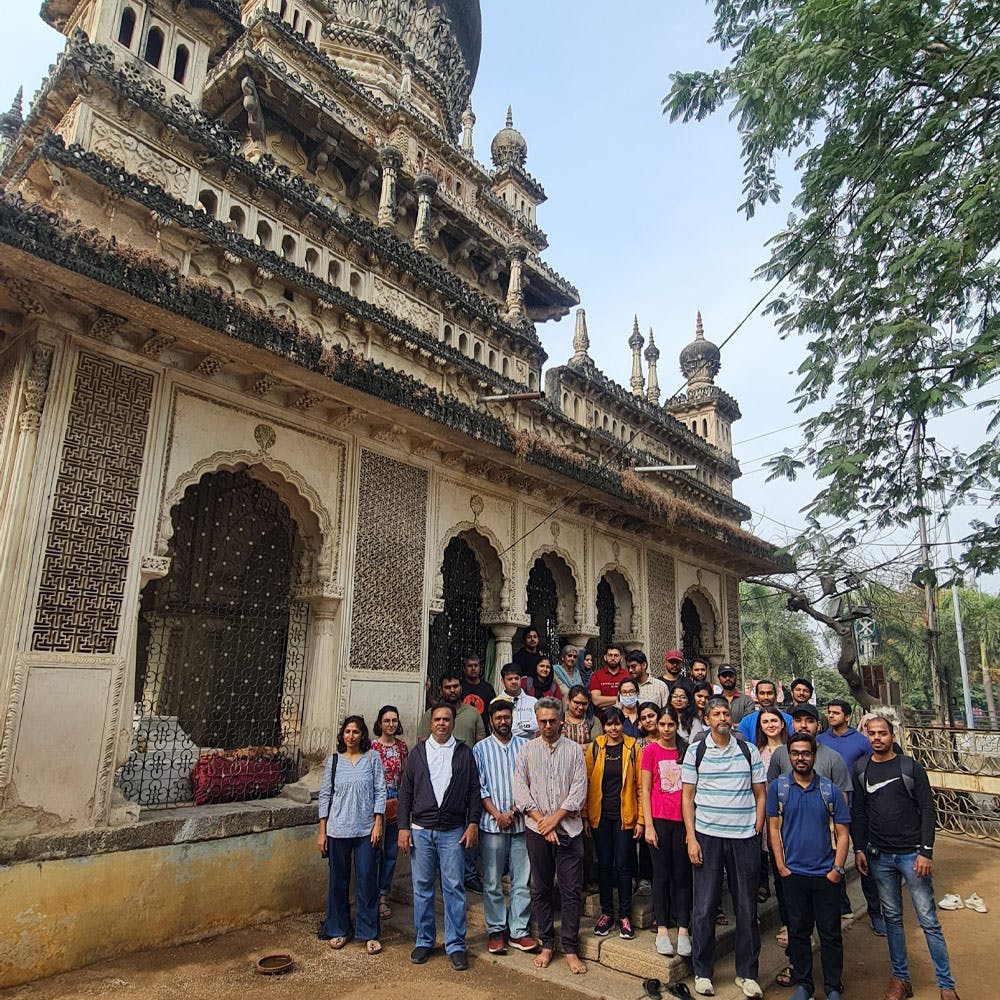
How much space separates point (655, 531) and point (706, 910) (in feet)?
25.7

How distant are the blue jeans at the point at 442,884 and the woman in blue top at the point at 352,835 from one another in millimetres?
376

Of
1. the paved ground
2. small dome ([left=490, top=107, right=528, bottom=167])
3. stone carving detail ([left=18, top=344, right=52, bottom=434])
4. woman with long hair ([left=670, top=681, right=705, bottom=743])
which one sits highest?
small dome ([left=490, top=107, right=528, bottom=167])

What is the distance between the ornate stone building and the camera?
529cm

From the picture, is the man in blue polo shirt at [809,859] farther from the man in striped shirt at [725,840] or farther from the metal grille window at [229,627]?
the metal grille window at [229,627]

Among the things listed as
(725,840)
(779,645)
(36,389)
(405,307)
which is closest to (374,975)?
(725,840)

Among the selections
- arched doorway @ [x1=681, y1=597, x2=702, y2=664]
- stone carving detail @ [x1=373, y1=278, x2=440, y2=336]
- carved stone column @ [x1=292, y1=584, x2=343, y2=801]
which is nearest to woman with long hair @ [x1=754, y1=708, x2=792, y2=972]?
carved stone column @ [x1=292, y1=584, x2=343, y2=801]

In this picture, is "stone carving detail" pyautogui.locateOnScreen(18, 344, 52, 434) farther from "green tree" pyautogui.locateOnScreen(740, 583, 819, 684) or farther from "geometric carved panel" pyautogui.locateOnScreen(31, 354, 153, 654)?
"green tree" pyautogui.locateOnScreen(740, 583, 819, 684)

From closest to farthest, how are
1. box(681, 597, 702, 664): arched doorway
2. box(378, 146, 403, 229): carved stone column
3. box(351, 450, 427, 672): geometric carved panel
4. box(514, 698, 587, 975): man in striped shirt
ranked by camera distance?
box(514, 698, 587, 975): man in striped shirt < box(351, 450, 427, 672): geometric carved panel < box(378, 146, 403, 229): carved stone column < box(681, 597, 702, 664): arched doorway

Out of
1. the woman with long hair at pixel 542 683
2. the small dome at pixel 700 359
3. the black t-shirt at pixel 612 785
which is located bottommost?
the black t-shirt at pixel 612 785

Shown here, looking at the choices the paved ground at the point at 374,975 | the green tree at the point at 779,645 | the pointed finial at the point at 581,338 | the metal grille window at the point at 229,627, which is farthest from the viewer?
the green tree at the point at 779,645

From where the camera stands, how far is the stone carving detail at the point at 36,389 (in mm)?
5344

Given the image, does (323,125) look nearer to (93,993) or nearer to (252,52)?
(252,52)

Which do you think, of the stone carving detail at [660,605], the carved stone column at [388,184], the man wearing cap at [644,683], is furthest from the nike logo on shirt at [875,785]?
the carved stone column at [388,184]

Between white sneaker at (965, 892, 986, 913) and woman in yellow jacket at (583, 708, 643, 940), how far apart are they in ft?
14.3
